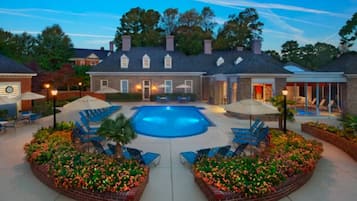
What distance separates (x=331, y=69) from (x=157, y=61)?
19.8 meters

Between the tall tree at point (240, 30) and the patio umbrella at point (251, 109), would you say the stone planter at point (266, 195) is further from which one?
the tall tree at point (240, 30)

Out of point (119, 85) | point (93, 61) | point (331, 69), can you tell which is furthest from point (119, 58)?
point (93, 61)

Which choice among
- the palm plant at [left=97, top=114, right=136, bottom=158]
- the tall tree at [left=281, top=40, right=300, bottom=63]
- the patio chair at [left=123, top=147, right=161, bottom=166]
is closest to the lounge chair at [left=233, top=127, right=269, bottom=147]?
the patio chair at [left=123, top=147, right=161, bottom=166]

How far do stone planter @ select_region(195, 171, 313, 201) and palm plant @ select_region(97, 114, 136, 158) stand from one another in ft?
8.21

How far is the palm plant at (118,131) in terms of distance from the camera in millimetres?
7887

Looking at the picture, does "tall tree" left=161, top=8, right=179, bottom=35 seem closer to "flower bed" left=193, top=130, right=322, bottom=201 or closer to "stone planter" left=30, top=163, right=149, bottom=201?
"flower bed" left=193, top=130, right=322, bottom=201

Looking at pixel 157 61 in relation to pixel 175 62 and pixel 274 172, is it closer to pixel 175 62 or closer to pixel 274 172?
pixel 175 62

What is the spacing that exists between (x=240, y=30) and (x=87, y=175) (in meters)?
47.7

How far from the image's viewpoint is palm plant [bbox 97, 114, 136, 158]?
7.89 metres

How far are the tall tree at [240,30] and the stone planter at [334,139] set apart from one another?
3519 cm

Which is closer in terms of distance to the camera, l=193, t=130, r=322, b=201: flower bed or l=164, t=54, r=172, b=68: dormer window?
l=193, t=130, r=322, b=201: flower bed

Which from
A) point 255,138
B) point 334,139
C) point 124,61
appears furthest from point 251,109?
point 124,61

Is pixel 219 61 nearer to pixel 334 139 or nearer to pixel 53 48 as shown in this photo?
pixel 334 139

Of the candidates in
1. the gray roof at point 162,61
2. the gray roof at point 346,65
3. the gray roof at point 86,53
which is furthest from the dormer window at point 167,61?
the gray roof at point 86,53
